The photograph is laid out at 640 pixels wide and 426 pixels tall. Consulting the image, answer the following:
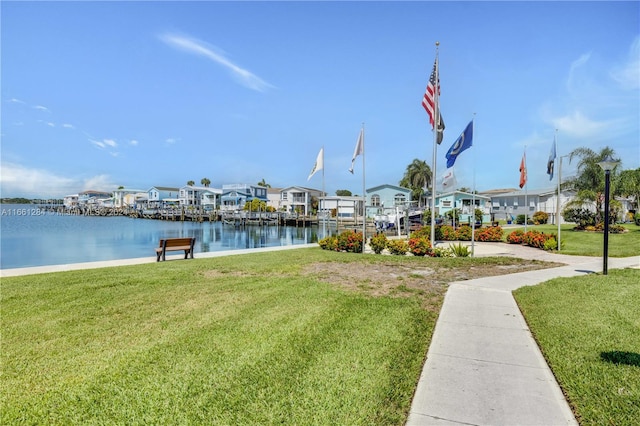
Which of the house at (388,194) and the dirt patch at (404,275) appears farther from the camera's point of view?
the house at (388,194)

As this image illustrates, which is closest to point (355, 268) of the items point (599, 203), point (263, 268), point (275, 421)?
point (263, 268)

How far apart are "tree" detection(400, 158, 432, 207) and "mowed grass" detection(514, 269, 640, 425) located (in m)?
66.5

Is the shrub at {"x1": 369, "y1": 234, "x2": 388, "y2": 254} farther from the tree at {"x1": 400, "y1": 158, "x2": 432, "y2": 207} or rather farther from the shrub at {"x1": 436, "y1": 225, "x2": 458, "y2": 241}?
the tree at {"x1": 400, "y1": 158, "x2": 432, "y2": 207}

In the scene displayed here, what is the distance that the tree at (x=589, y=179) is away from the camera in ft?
87.6

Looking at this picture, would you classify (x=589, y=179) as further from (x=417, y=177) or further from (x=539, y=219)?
(x=417, y=177)

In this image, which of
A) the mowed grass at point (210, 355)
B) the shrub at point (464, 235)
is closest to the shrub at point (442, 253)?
the mowed grass at point (210, 355)

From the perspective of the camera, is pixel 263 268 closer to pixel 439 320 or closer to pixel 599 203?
pixel 439 320

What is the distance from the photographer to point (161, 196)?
102 m

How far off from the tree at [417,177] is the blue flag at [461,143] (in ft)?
189

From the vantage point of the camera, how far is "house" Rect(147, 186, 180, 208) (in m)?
97.6

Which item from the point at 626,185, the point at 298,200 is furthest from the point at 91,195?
the point at 626,185

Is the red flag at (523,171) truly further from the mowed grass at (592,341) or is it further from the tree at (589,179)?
the mowed grass at (592,341)

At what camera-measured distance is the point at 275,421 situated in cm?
304

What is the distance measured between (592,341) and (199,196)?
92.4 m
